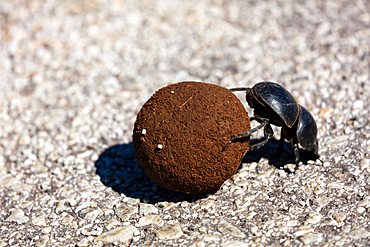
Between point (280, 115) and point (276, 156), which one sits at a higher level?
point (280, 115)

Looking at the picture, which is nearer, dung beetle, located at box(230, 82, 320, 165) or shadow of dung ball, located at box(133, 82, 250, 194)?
shadow of dung ball, located at box(133, 82, 250, 194)

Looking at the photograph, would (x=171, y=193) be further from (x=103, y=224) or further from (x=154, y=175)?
(x=103, y=224)

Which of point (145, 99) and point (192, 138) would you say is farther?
point (145, 99)

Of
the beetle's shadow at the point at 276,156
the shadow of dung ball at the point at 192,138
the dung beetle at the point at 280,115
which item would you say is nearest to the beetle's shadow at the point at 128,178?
the shadow of dung ball at the point at 192,138

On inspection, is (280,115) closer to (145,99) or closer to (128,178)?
(128,178)

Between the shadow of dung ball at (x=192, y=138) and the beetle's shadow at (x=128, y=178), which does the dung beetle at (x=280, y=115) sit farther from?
the beetle's shadow at (x=128, y=178)

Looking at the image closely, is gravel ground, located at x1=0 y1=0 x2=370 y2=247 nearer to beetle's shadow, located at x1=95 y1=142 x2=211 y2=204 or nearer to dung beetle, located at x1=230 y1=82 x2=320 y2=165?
beetle's shadow, located at x1=95 y1=142 x2=211 y2=204

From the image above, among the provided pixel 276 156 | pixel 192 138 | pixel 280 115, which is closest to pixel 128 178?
pixel 192 138

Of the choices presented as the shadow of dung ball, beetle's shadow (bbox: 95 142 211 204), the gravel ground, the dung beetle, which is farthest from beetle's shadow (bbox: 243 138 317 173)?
beetle's shadow (bbox: 95 142 211 204)
